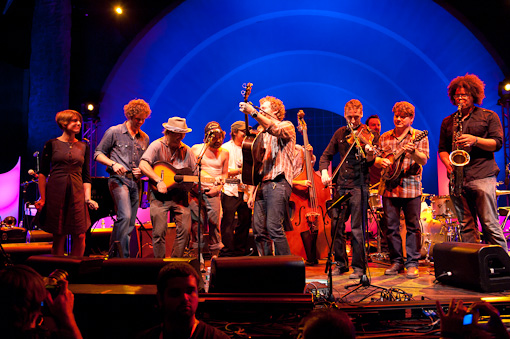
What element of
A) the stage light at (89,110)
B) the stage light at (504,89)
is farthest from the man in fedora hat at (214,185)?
the stage light at (504,89)

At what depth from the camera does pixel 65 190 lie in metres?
5.36

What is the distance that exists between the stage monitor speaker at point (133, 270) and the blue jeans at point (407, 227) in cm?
323

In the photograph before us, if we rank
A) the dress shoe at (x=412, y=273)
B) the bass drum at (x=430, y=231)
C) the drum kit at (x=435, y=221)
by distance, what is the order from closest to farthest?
the dress shoe at (x=412, y=273), the drum kit at (x=435, y=221), the bass drum at (x=430, y=231)

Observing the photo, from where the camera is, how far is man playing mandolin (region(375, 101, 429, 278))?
5746 millimetres

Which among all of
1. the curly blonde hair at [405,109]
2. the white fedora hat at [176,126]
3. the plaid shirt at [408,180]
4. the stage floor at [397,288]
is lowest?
the stage floor at [397,288]

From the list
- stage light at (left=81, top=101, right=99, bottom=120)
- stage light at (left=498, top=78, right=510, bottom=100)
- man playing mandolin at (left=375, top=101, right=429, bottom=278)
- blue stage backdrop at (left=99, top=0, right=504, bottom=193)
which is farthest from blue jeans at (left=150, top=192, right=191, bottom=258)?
stage light at (left=498, top=78, right=510, bottom=100)

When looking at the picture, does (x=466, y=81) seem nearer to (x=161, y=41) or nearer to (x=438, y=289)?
(x=438, y=289)

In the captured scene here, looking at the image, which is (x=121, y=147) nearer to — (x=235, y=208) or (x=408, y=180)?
(x=235, y=208)

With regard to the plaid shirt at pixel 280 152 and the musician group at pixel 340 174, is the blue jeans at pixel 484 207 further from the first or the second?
the plaid shirt at pixel 280 152

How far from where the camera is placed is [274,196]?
4.95m

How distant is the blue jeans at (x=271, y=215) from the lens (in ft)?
16.0

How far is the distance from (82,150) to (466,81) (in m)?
5.00

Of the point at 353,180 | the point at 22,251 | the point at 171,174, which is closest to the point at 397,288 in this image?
the point at 353,180

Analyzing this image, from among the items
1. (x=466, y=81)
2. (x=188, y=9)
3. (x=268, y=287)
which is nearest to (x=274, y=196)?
(x=268, y=287)
